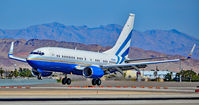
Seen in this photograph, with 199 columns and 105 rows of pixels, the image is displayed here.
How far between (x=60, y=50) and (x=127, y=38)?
61.3ft

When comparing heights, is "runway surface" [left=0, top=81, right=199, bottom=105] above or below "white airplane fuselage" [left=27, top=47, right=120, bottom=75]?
below

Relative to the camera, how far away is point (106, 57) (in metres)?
71.8

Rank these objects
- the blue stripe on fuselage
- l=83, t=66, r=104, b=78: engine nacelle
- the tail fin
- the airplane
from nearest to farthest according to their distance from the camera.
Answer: the blue stripe on fuselage
the airplane
l=83, t=66, r=104, b=78: engine nacelle
the tail fin

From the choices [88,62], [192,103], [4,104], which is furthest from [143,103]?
[88,62]

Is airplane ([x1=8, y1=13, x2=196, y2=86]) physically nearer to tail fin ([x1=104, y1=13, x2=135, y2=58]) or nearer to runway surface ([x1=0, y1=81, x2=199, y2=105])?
tail fin ([x1=104, y1=13, x2=135, y2=58])

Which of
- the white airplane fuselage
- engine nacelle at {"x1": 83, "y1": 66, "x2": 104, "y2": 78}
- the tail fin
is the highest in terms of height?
the tail fin

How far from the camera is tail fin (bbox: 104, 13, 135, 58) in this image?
7604 cm

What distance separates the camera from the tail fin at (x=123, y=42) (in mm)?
76044

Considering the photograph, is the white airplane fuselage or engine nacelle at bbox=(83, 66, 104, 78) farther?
engine nacelle at bbox=(83, 66, 104, 78)

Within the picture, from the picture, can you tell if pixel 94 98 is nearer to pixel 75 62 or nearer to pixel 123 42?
pixel 75 62

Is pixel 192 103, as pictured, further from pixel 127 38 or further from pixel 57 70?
pixel 127 38

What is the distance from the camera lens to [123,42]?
77.0 metres

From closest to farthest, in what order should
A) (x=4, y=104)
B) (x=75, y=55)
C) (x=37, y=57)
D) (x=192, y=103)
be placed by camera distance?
(x=4, y=104)
(x=192, y=103)
(x=37, y=57)
(x=75, y=55)

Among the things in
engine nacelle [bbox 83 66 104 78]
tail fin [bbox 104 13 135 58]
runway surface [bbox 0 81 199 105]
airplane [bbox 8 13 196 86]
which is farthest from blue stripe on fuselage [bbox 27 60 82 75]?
runway surface [bbox 0 81 199 105]
